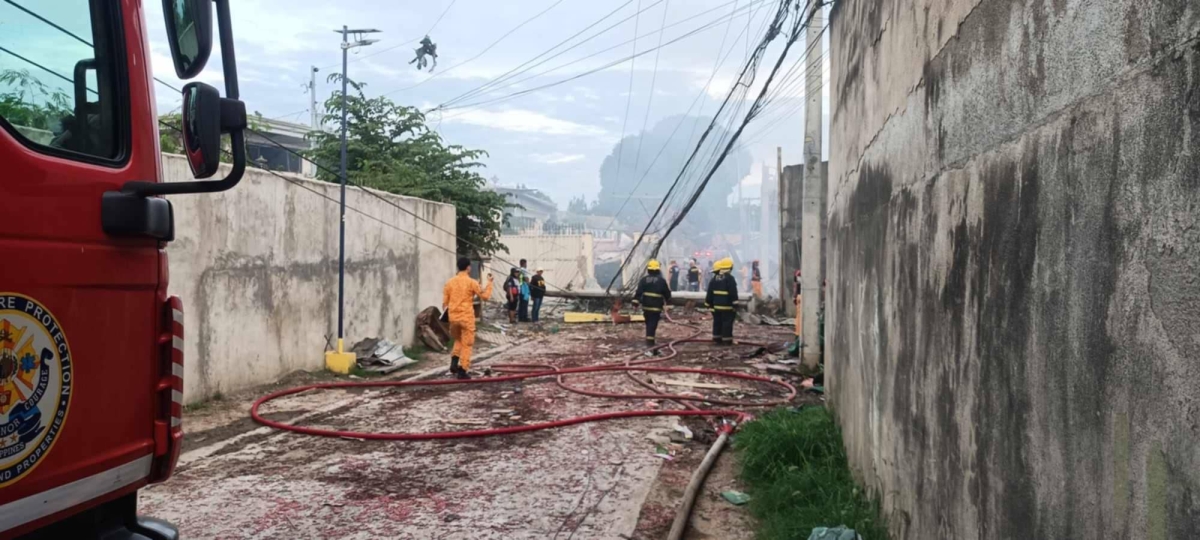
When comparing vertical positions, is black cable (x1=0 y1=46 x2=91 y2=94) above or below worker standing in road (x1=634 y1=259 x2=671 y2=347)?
above

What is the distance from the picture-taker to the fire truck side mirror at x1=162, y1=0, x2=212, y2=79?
2.35m

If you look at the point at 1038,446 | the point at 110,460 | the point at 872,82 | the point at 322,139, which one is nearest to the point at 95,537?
the point at 110,460

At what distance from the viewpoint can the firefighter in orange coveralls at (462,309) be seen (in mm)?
10109

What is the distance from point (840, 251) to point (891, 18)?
9.03 ft

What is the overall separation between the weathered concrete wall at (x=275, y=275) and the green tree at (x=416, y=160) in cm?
399

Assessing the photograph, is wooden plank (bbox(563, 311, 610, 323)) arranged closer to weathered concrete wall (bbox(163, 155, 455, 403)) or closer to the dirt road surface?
weathered concrete wall (bbox(163, 155, 455, 403))

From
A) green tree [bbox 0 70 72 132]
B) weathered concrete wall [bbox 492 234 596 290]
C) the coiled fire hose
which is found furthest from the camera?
weathered concrete wall [bbox 492 234 596 290]

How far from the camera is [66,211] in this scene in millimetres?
2064

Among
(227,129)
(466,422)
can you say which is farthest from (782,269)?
(227,129)

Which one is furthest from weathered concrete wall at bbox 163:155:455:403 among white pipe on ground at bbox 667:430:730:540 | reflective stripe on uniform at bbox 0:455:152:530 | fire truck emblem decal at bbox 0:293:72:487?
fire truck emblem decal at bbox 0:293:72:487

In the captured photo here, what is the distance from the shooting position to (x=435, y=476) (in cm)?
578

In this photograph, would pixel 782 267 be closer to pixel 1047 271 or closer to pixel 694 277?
pixel 694 277

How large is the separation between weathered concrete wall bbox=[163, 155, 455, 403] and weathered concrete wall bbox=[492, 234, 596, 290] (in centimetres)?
2034

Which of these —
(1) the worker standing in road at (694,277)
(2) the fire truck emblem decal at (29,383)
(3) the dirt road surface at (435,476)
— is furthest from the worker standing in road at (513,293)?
(2) the fire truck emblem decal at (29,383)
